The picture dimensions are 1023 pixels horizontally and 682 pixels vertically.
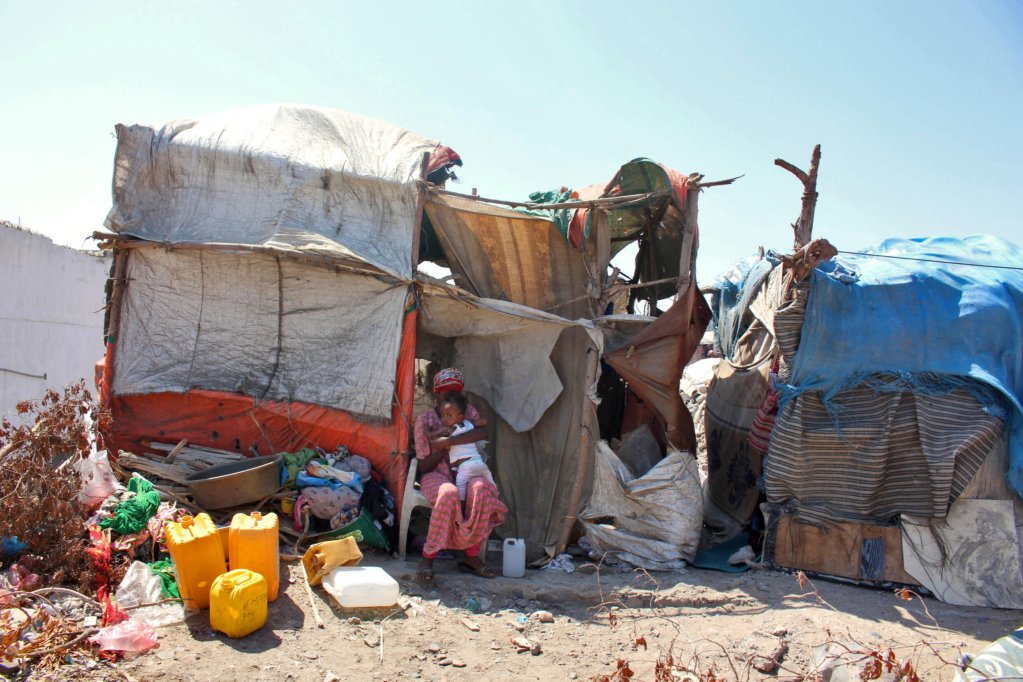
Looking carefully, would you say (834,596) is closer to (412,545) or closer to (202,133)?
(412,545)

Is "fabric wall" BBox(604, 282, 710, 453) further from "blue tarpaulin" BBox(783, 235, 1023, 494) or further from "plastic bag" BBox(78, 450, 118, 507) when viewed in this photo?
"plastic bag" BBox(78, 450, 118, 507)

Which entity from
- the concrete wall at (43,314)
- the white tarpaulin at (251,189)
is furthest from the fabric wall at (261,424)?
the concrete wall at (43,314)

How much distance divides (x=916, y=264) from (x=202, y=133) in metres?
5.69

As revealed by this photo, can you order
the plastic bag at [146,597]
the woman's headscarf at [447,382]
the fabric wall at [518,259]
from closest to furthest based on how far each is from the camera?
the plastic bag at [146,597] < the woman's headscarf at [447,382] < the fabric wall at [518,259]

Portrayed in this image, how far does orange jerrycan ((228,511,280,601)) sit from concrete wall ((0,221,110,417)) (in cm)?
598

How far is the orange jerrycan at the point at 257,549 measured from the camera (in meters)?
4.24

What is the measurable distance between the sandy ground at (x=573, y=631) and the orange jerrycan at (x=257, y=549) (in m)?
0.18

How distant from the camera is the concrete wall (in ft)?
31.0

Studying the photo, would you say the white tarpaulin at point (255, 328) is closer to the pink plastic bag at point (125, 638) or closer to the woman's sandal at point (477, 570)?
the woman's sandal at point (477, 570)

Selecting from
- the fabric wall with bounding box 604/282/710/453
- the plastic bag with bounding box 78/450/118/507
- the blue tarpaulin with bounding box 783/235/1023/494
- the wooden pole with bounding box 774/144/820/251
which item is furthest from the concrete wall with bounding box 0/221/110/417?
the blue tarpaulin with bounding box 783/235/1023/494

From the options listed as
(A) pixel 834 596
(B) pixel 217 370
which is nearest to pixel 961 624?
(A) pixel 834 596

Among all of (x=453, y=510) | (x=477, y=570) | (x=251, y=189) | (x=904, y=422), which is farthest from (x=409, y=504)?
(x=904, y=422)

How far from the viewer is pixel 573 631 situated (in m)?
4.67

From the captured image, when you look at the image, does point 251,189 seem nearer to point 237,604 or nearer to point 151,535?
point 151,535
